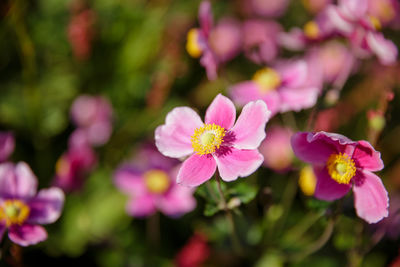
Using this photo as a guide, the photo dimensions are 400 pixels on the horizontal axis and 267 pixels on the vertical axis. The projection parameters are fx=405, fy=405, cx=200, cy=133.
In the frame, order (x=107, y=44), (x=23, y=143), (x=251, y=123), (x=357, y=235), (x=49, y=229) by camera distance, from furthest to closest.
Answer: (x=107, y=44) < (x=23, y=143) < (x=49, y=229) < (x=357, y=235) < (x=251, y=123)

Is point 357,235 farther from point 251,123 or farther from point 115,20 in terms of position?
point 115,20

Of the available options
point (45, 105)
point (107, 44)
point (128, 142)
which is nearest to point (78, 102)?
point (45, 105)

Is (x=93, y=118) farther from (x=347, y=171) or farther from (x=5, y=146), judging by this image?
(x=347, y=171)

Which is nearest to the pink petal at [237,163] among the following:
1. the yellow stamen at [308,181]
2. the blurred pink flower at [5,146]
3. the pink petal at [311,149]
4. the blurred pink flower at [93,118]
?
the pink petal at [311,149]

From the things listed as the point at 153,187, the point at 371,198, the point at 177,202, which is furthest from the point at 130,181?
the point at 371,198

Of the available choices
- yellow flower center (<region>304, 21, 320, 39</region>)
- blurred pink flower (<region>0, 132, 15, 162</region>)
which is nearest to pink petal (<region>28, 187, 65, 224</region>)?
blurred pink flower (<region>0, 132, 15, 162</region>)
